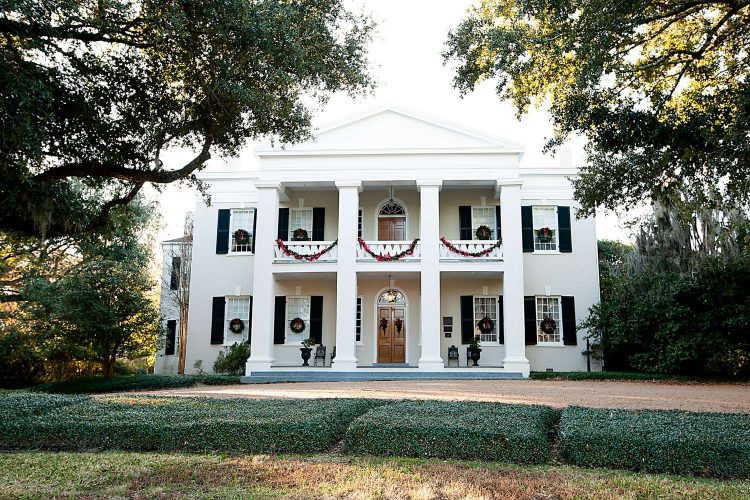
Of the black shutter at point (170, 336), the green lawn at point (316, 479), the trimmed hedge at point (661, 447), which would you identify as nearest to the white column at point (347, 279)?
the black shutter at point (170, 336)

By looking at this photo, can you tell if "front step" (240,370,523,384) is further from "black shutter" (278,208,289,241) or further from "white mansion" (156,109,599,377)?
"black shutter" (278,208,289,241)

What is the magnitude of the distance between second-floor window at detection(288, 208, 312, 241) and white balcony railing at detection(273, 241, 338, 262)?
149cm

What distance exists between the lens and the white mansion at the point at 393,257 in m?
18.5

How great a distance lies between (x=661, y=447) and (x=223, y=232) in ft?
56.4

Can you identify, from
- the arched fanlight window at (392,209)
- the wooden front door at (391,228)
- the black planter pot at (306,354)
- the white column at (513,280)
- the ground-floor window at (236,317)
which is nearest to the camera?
the white column at (513,280)

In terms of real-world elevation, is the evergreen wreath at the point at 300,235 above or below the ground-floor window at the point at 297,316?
above

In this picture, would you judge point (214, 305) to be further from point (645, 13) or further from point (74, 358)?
point (645, 13)

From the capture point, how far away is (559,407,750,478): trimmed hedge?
233 inches

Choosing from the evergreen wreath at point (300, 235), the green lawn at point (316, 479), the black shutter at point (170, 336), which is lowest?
the green lawn at point (316, 479)

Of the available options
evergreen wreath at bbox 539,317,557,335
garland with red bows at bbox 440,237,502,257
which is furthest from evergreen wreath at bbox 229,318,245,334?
evergreen wreath at bbox 539,317,557,335

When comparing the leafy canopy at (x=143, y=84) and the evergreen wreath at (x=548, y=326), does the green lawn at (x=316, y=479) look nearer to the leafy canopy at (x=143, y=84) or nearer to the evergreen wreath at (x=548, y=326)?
the leafy canopy at (x=143, y=84)

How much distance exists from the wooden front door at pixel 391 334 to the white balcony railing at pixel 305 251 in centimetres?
258

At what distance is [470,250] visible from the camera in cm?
1917

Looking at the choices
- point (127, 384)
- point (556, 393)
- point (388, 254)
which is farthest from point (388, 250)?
point (127, 384)
